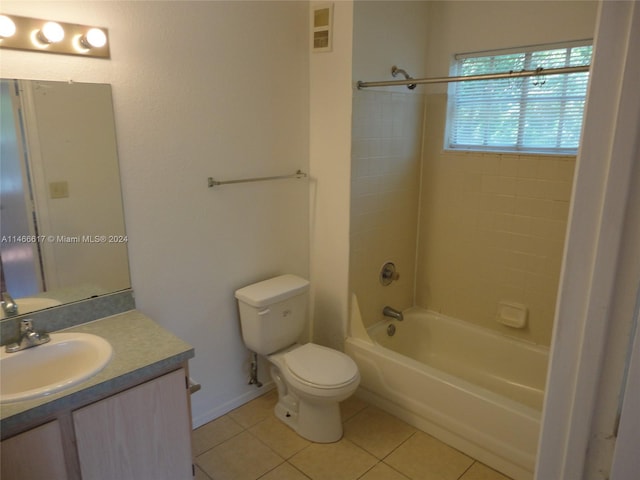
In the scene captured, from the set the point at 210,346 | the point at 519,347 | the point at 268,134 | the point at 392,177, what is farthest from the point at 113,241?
the point at 519,347

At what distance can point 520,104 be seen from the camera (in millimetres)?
2730

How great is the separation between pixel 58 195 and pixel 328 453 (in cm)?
177

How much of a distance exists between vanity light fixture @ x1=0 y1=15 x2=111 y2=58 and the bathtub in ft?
6.37

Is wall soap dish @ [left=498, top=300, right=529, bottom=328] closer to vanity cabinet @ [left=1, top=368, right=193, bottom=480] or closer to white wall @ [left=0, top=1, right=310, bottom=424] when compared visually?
white wall @ [left=0, top=1, right=310, bottom=424]

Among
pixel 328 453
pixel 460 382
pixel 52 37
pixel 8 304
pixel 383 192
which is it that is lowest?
pixel 328 453

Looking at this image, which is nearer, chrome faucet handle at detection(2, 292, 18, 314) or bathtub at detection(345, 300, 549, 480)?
chrome faucet handle at detection(2, 292, 18, 314)

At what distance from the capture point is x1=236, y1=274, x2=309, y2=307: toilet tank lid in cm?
247

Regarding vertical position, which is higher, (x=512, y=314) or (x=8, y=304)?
(x=8, y=304)

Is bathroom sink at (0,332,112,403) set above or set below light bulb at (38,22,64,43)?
below

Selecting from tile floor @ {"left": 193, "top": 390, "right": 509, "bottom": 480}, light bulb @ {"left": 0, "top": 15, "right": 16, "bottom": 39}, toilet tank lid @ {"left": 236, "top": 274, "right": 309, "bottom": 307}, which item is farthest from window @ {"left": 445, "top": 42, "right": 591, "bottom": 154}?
light bulb @ {"left": 0, "top": 15, "right": 16, "bottom": 39}

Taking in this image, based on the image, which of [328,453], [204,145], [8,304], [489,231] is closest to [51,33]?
[204,145]

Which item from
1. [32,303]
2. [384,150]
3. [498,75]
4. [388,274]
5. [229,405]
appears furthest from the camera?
[388,274]

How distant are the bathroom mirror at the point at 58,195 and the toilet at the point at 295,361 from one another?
0.75 metres

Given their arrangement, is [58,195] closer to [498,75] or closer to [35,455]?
[35,455]
